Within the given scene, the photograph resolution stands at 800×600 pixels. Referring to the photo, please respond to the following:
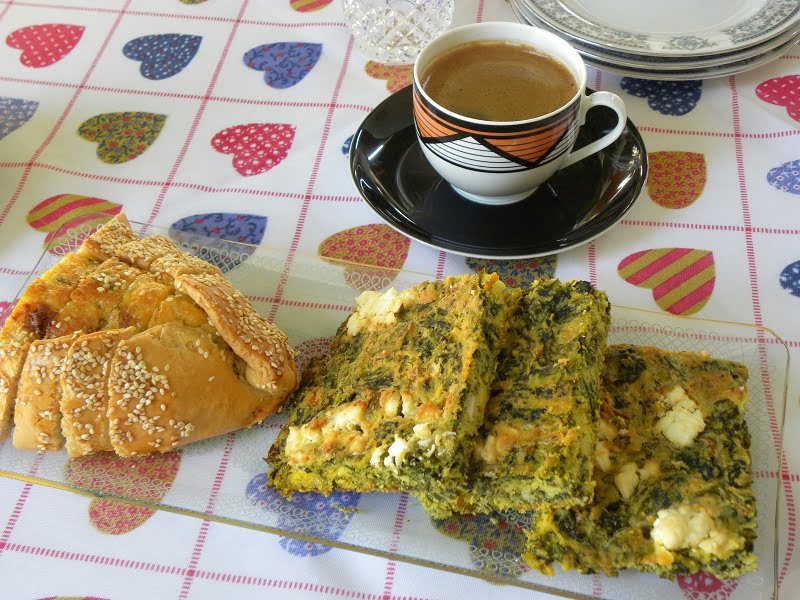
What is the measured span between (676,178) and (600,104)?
17.5 inches

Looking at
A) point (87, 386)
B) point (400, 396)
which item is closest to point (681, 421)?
point (400, 396)

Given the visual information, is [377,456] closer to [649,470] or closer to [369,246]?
[649,470]

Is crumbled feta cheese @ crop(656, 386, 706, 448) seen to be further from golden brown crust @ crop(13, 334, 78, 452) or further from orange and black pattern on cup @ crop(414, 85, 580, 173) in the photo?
golden brown crust @ crop(13, 334, 78, 452)

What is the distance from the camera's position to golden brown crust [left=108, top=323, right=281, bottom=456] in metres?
1.62

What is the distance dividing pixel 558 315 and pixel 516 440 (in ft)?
1.07

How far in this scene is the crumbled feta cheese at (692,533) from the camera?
137 centimetres

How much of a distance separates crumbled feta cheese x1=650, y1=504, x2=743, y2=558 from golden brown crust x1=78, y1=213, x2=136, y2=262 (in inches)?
53.4

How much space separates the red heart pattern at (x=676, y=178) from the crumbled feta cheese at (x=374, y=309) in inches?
36.6

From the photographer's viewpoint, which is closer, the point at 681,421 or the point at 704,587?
the point at 704,587

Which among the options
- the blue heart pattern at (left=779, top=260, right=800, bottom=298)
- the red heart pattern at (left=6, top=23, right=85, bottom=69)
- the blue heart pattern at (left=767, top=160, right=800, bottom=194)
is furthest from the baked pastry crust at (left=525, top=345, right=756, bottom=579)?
the red heart pattern at (left=6, top=23, right=85, bottom=69)

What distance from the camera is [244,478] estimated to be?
5.49ft

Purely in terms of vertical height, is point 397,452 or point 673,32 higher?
point 673,32

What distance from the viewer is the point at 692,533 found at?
4.54ft

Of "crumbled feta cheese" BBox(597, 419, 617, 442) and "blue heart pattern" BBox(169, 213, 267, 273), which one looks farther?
"blue heart pattern" BBox(169, 213, 267, 273)
